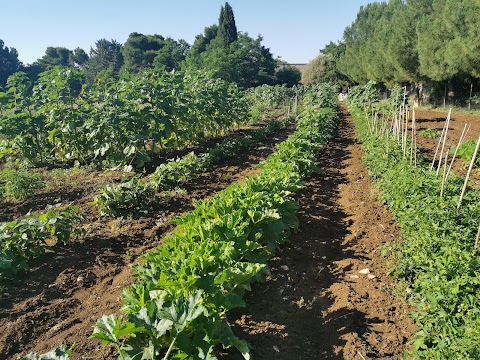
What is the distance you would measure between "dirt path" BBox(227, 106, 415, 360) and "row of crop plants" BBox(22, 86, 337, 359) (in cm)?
35

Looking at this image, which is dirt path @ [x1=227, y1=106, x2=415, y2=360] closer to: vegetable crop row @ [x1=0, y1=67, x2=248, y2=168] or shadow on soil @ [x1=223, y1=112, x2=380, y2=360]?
shadow on soil @ [x1=223, y1=112, x2=380, y2=360]

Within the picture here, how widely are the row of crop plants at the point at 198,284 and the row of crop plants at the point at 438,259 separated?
144 centimetres

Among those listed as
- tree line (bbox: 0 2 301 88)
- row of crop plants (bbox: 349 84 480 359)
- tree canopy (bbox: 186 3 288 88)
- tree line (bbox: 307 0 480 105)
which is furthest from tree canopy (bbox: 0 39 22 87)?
row of crop plants (bbox: 349 84 480 359)

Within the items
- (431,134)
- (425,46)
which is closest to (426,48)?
(425,46)

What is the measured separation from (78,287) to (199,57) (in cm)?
4562

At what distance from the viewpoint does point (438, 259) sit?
3.51 metres

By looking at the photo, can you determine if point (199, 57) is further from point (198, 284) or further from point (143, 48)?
point (198, 284)

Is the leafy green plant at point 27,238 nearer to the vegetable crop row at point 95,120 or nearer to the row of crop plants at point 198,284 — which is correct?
the row of crop plants at point 198,284

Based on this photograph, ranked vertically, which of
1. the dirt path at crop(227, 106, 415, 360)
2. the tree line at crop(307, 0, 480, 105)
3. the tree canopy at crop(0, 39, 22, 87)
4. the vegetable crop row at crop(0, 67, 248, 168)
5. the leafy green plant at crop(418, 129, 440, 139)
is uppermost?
the tree canopy at crop(0, 39, 22, 87)

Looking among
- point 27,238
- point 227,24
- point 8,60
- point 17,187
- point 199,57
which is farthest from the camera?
point 227,24

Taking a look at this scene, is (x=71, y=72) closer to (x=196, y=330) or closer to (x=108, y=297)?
(x=108, y=297)

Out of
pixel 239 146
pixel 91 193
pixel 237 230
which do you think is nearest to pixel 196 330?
pixel 237 230

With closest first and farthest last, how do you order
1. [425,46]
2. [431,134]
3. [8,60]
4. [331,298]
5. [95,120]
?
[331,298], [95,120], [431,134], [425,46], [8,60]

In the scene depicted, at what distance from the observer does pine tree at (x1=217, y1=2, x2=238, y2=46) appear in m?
66.2
